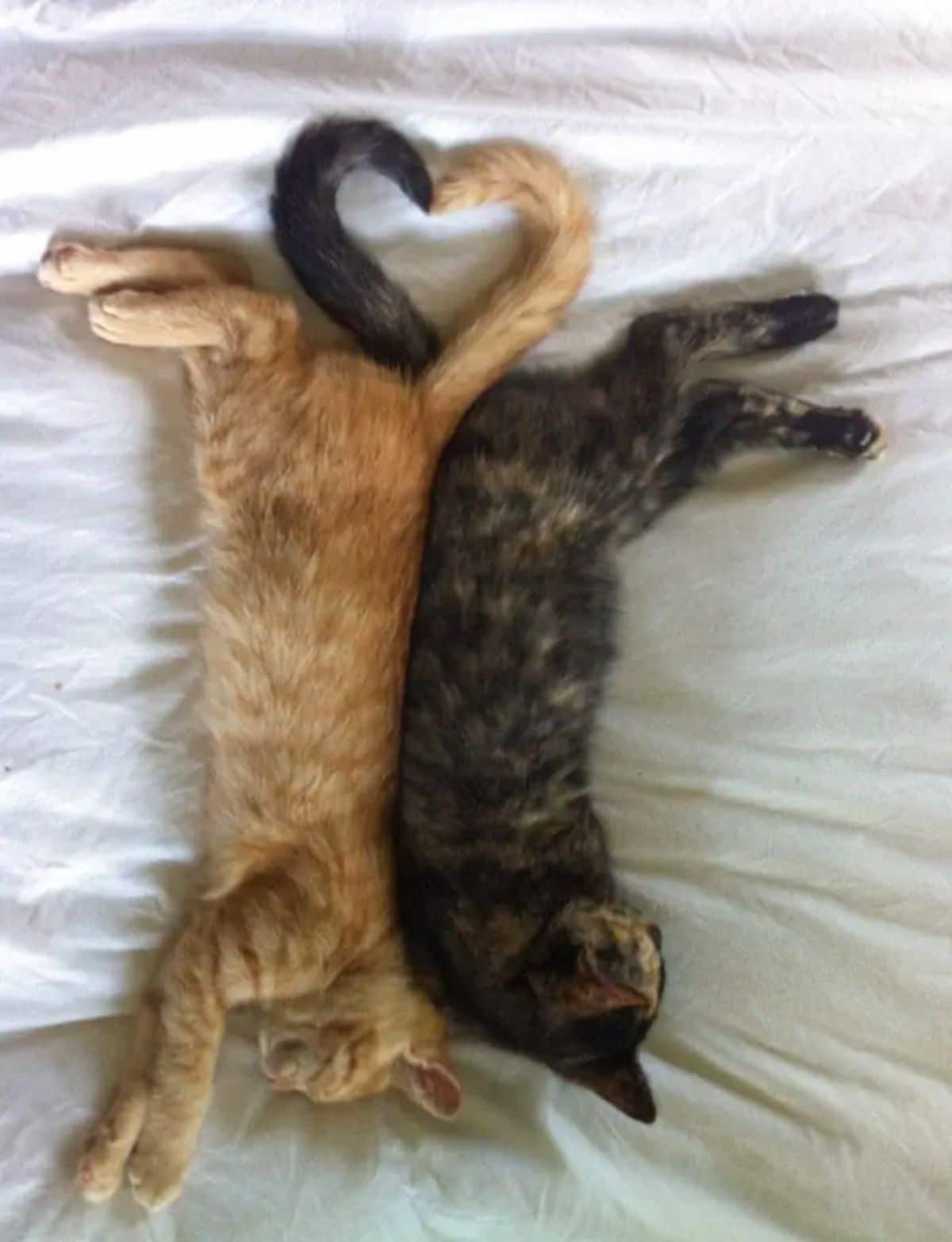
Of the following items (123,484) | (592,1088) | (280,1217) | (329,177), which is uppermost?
(329,177)

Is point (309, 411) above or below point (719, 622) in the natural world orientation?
above

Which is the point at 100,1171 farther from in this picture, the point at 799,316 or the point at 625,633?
the point at 799,316

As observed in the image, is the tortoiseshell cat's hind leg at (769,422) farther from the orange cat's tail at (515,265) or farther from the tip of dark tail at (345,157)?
the tip of dark tail at (345,157)

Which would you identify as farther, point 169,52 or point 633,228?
point 633,228

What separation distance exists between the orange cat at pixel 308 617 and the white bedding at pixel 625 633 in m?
0.05

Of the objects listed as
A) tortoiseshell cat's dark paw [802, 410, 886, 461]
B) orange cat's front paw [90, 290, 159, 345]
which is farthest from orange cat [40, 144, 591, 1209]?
tortoiseshell cat's dark paw [802, 410, 886, 461]

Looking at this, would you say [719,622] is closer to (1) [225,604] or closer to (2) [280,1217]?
(1) [225,604]

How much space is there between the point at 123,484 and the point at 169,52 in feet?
1.66

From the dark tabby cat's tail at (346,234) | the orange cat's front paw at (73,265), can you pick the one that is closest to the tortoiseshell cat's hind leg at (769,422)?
the dark tabby cat's tail at (346,234)

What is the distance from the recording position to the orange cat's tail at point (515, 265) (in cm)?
137

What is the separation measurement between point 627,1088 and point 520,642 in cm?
52

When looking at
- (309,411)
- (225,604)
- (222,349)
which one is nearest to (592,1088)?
(225,604)

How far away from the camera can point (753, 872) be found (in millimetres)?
1404

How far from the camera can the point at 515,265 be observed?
1.45m
